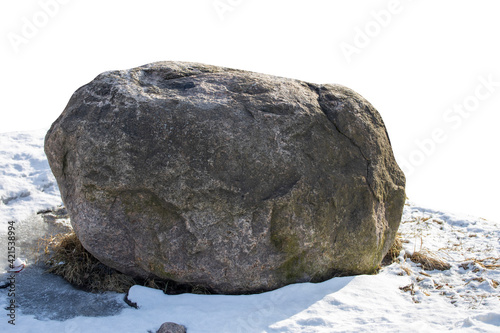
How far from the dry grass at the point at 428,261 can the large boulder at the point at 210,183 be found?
0.99m

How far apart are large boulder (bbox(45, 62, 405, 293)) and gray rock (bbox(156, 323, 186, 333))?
1.84ft

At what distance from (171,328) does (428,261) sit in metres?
3.17

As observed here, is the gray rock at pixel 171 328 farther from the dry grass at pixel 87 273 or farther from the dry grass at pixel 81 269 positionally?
the dry grass at pixel 81 269

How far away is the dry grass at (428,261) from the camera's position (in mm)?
4863

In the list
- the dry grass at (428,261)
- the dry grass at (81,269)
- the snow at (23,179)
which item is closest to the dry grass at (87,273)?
the dry grass at (81,269)

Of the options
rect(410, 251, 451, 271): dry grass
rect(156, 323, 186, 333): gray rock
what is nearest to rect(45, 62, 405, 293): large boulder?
rect(156, 323, 186, 333): gray rock

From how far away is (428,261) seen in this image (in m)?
4.91

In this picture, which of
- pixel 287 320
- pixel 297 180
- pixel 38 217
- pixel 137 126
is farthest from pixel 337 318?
pixel 38 217

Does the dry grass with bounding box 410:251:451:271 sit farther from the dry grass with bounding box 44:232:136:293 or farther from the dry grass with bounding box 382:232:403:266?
the dry grass with bounding box 44:232:136:293

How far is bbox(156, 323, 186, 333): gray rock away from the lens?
338cm

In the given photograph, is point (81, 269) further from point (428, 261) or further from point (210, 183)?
point (428, 261)

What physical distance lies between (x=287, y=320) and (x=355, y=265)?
113 cm

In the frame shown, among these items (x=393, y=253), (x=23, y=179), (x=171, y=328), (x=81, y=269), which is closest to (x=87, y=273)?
(x=81, y=269)

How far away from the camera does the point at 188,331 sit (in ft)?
11.3
